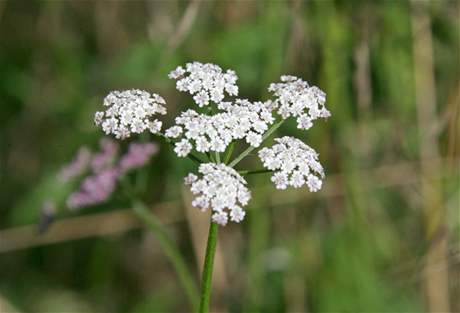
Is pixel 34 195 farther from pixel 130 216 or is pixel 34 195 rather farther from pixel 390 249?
pixel 390 249

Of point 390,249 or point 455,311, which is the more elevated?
point 390,249

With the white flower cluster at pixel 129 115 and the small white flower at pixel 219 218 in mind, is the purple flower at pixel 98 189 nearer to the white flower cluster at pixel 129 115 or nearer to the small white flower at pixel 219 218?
the white flower cluster at pixel 129 115

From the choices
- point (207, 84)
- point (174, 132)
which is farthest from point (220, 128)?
point (207, 84)

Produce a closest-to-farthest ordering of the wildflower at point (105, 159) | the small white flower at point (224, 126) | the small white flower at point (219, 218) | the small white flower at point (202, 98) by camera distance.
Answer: the small white flower at point (219, 218), the small white flower at point (224, 126), the small white flower at point (202, 98), the wildflower at point (105, 159)

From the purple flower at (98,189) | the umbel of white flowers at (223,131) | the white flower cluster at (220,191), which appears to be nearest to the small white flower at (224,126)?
the umbel of white flowers at (223,131)

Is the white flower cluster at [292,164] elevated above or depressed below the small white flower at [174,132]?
below

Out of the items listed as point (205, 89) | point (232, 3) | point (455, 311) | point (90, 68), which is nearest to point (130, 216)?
point (90, 68)
